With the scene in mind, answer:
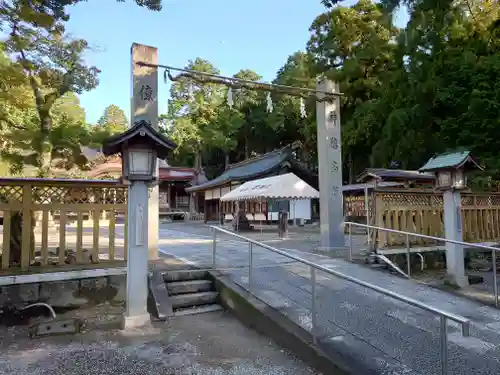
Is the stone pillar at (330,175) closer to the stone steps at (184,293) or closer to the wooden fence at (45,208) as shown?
the stone steps at (184,293)

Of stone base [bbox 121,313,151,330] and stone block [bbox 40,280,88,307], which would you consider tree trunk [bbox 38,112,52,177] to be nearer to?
stone block [bbox 40,280,88,307]

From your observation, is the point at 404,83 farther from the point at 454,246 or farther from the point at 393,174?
the point at 454,246

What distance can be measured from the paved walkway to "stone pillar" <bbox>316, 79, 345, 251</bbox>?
2.57 metres

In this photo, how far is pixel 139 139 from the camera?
498 cm

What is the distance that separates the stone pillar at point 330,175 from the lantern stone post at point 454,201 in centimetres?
329

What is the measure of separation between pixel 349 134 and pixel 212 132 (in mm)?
14123

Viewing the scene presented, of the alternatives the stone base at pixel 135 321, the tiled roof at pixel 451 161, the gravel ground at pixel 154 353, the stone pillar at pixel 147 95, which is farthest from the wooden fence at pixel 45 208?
the tiled roof at pixel 451 161

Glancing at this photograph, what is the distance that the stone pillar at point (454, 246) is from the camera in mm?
6332

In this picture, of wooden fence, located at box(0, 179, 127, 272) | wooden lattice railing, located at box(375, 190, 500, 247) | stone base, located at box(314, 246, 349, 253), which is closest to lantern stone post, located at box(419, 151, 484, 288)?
wooden lattice railing, located at box(375, 190, 500, 247)

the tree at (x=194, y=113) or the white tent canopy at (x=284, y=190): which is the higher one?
the tree at (x=194, y=113)

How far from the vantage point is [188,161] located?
39.8 meters

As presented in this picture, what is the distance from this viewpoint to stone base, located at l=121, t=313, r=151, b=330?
475 centimetres

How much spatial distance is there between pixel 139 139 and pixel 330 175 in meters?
6.06

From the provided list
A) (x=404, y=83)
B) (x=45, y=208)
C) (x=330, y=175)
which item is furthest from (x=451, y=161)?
(x=404, y=83)
